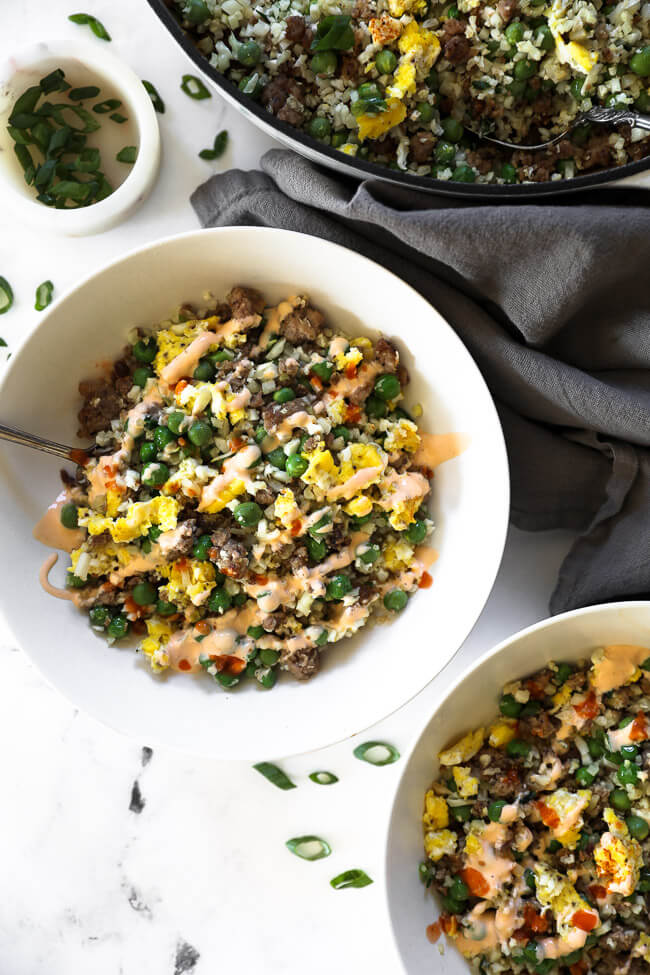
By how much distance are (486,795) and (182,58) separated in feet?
6.27

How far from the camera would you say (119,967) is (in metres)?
2.23

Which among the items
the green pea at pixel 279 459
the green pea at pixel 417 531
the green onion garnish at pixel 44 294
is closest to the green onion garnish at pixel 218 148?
the green onion garnish at pixel 44 294

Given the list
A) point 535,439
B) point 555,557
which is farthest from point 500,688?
point 535,439

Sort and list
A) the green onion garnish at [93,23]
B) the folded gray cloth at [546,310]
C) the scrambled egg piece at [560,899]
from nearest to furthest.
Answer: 1. the folded gray cloth at [546,310]
2. the scrambled egg piece at [560,899]
3. the green onion garnish at [93,23]

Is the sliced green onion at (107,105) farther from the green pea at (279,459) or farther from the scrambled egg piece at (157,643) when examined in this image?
the scrambled egg piece at (157,643)

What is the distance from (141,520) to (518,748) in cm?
99

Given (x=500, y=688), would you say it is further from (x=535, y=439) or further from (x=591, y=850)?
(x=535, y=439)

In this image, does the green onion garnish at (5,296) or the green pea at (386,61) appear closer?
the green pea at (386,61)

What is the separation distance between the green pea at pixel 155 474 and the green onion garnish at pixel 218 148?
81 centimetres

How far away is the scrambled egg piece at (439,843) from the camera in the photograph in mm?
1966

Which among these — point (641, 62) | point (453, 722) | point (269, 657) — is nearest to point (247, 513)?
point (269, 657)

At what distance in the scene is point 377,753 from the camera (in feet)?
7.24

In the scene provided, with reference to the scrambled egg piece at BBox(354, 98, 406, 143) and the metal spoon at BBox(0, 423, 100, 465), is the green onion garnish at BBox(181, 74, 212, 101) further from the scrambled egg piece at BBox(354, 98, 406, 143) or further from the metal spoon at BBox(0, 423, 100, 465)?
the metal spoon at BBox(0, 423, 100, 465)

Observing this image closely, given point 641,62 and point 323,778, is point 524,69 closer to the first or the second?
point 641,62
